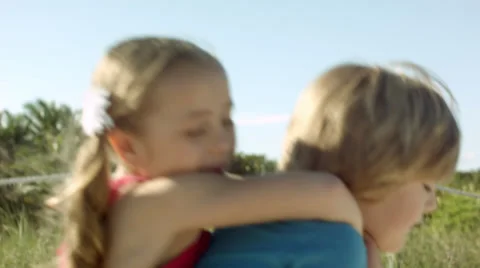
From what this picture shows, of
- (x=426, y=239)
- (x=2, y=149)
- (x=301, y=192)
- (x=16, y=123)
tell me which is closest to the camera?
(x=301, y=192)

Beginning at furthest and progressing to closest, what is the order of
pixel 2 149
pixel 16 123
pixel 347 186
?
pixel 16 123
pixel 2 149
pixel 347 186

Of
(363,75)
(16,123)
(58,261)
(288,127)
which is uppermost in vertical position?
(363,75)

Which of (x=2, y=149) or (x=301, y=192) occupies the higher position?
(x=301, y=192)

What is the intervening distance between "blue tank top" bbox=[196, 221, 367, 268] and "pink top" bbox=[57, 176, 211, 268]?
0.06 ft

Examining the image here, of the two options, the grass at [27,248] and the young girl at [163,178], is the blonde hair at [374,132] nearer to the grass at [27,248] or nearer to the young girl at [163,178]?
the young girl at [163,178]

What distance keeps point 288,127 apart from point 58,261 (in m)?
0.61

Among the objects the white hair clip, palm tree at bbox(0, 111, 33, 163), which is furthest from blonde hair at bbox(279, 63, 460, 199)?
palm tree at bbox(0, 111, 33, 163)

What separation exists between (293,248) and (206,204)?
220mm

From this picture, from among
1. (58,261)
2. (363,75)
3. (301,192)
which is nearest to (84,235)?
(58,261)

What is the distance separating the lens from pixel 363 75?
1.98 m

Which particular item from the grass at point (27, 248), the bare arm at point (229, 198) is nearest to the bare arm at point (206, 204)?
the bare arm at point (229, 198)

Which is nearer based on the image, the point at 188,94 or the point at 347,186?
the point at 188,94

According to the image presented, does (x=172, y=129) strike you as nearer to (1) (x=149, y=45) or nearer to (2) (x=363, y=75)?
(1) (x=149, y=45)

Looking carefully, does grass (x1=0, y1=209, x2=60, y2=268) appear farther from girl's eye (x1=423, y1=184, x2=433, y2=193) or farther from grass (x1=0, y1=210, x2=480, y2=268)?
girl's eye (x1=423, y1=184, x2=433, y2=193)
